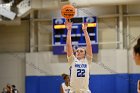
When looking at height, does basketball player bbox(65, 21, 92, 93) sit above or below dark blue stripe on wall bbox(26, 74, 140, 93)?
above

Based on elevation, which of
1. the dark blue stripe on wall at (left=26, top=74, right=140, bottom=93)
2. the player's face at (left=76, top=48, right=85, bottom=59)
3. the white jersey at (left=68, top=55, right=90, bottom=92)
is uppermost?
the player's face at (left=76, top=48, right=85, bottom=59)

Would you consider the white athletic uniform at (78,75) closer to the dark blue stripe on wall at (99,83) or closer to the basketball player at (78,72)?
the basketball player at (78,72)

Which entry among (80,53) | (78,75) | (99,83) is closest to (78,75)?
(78,75)

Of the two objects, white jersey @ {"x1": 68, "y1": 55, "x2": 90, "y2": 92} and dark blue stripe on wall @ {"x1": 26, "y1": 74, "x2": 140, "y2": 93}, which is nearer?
white jersey @ {"x1": 68, "y1": 55, "x2": 90, "y2": 92}

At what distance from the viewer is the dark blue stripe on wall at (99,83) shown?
1022 cm

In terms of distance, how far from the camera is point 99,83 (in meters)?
10.5

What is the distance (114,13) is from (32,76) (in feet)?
11.3

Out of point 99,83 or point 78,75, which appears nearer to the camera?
point 78,75

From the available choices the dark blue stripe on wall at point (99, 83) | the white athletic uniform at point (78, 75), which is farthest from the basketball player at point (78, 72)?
the dark blue stripe on wall at point (99, 83)

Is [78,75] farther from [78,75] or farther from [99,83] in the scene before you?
[99,83]

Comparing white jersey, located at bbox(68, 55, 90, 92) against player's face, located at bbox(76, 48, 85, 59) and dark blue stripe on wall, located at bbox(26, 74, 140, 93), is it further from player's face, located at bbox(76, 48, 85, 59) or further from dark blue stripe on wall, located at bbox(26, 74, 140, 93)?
dark blue stripe on wall, located at bbox(26, 74, 140, 93)

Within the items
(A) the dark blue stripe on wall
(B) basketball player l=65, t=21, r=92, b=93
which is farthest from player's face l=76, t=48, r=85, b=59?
(A) the dark blue stripe on wall

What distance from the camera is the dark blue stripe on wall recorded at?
10219 mm

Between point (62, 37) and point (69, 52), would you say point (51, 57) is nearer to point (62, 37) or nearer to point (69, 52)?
point (62, 37)
